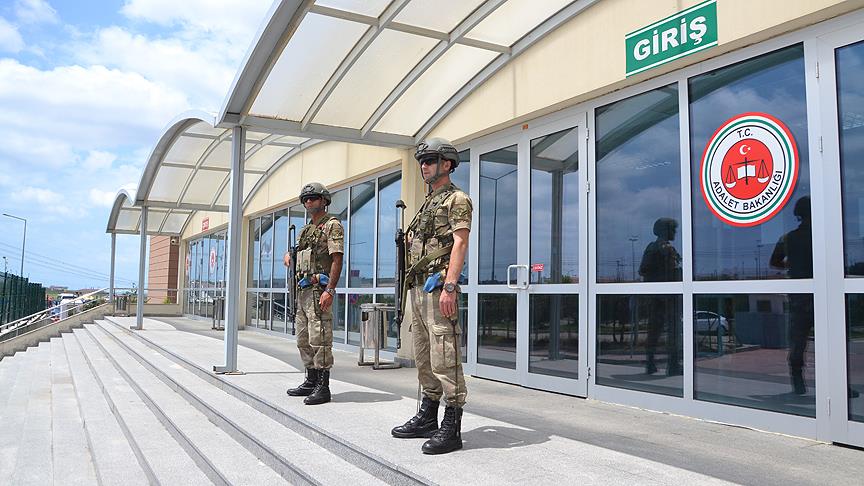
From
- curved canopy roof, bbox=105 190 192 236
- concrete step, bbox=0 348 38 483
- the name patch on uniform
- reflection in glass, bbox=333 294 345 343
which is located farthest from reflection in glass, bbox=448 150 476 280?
curved canopy roof, bbox=105 190 192 236

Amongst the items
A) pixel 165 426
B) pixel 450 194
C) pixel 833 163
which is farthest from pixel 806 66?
pixel 165 426

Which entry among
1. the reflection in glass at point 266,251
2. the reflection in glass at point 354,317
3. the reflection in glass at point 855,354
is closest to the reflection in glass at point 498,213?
the reflection in glass at point 855,354

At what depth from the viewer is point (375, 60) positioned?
23.5 feet

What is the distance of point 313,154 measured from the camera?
12109 millimetres

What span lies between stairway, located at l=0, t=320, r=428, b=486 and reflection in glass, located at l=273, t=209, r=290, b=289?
495 cm

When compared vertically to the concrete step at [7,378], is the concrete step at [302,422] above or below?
above

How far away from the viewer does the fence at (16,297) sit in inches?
708

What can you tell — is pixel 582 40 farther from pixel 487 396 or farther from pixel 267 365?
pixel 267 365

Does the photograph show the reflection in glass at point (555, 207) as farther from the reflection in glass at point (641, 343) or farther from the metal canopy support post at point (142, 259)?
the metal canopy support post at point (142, 259)

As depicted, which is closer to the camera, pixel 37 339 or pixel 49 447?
pixel 49 447

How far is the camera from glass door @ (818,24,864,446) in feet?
13.4

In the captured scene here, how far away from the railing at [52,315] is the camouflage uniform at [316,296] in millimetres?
12141

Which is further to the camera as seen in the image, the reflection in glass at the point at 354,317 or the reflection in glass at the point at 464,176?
the reflection in glass at the point at 354,317

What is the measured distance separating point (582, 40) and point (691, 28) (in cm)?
125
